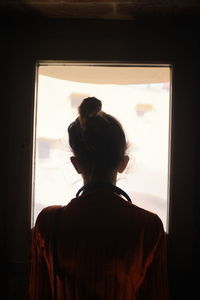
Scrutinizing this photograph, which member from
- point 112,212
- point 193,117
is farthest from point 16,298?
point 193,117

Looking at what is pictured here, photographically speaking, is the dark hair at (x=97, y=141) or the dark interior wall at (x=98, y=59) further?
the dark interior wall at (x=98, y=59)

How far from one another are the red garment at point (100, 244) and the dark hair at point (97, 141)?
0.10m

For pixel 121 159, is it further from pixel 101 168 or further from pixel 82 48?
pixel 82 48

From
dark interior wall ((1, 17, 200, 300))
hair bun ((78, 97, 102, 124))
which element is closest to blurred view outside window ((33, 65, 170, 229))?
dark interior wall ((1, 17, 200, 300))

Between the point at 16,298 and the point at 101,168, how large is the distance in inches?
44.9

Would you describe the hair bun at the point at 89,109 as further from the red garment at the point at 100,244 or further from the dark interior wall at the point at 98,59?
the dark interior wall at the point at 98,59

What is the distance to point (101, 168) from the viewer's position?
Answer: 2.68 ft

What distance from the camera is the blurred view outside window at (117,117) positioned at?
1.41 m

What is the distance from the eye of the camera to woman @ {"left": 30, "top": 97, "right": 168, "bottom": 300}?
0.75m

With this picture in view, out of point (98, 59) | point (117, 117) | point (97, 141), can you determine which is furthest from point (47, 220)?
point (98, 59)

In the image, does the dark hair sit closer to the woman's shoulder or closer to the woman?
the woman

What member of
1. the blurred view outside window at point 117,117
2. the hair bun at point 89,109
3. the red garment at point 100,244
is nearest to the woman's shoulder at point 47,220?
the red garment at point 100,244

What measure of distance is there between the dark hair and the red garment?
0.32ft

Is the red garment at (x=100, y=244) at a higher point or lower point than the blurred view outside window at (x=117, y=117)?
lower
